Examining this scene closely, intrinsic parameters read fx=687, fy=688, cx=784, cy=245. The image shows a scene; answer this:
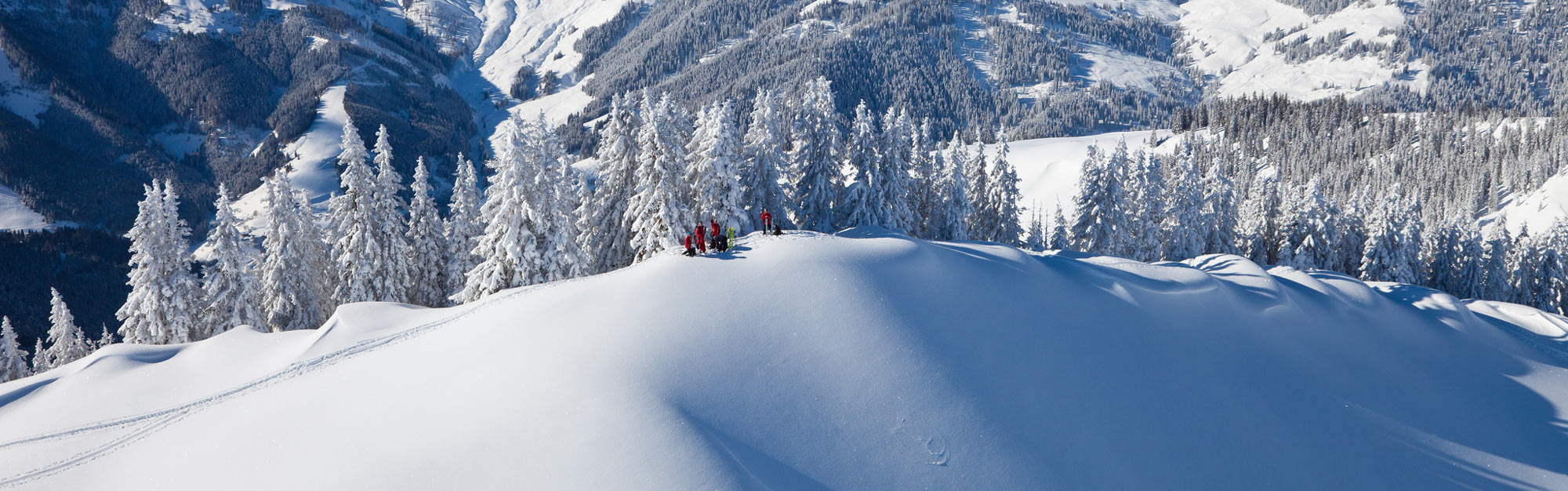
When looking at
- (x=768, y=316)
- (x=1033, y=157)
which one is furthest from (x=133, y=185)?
(x=768, y=316)

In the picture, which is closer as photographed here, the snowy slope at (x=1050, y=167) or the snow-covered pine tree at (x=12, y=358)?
the snow-covered pine tree at (x=12, y=358)

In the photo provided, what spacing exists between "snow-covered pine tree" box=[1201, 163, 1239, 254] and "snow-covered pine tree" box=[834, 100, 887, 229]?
24.5 metres

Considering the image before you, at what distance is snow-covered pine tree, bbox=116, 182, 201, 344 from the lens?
1136 inches

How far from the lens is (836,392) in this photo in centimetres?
1303

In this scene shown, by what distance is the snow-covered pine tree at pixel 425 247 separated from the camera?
104 ft

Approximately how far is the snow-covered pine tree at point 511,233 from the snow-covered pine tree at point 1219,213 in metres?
40.5

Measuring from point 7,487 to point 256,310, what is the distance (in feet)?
62.0

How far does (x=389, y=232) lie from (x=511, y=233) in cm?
782

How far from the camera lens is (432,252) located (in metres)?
32.9

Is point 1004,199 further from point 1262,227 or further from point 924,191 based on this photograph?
point 1262,227

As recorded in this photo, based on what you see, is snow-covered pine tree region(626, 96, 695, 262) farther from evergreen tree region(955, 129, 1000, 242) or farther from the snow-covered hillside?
evergreen tree region(955, 129, 1000, 242)

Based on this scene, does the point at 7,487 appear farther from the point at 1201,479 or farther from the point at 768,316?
the point at 1201,479

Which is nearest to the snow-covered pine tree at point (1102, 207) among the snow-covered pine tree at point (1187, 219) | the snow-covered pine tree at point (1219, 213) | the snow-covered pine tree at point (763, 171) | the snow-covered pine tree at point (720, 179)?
the snow-covered pine tree at point (1187, 219)

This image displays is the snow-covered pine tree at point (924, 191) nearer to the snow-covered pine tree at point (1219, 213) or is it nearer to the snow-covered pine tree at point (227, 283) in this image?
the snow-covered pine tree at point (1219, 213)
